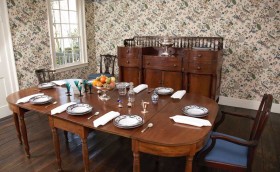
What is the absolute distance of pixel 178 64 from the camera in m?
3.68

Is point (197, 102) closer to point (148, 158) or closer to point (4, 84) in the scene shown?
point (148, 158)

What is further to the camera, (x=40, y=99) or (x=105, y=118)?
(x=40, y=99)

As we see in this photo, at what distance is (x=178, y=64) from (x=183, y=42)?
2.02 feet

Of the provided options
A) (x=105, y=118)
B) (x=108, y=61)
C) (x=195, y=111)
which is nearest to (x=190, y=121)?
(x=195, y=111)

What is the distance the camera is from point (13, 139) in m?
2.78

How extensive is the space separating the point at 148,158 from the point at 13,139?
1.83 meters

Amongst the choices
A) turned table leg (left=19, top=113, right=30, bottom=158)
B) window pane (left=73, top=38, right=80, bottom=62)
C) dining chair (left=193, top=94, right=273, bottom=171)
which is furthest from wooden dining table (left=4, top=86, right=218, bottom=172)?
window pane (left=73, top=38, right=80, bottom=62)

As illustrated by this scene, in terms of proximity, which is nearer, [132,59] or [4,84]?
[4,84]

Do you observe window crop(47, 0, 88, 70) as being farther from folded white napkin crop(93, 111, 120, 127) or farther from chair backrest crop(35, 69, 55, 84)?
folded white napkin crop(93, 111, 120, 127)

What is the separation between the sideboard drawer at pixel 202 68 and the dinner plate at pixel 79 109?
216 centimetres

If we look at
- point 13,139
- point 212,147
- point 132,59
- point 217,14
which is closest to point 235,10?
point 217,14

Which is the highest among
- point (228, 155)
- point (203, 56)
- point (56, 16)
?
point (56, 16)

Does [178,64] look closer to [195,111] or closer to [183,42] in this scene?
[183,42]

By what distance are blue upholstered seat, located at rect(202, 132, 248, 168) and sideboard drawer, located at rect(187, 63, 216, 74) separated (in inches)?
71.7
